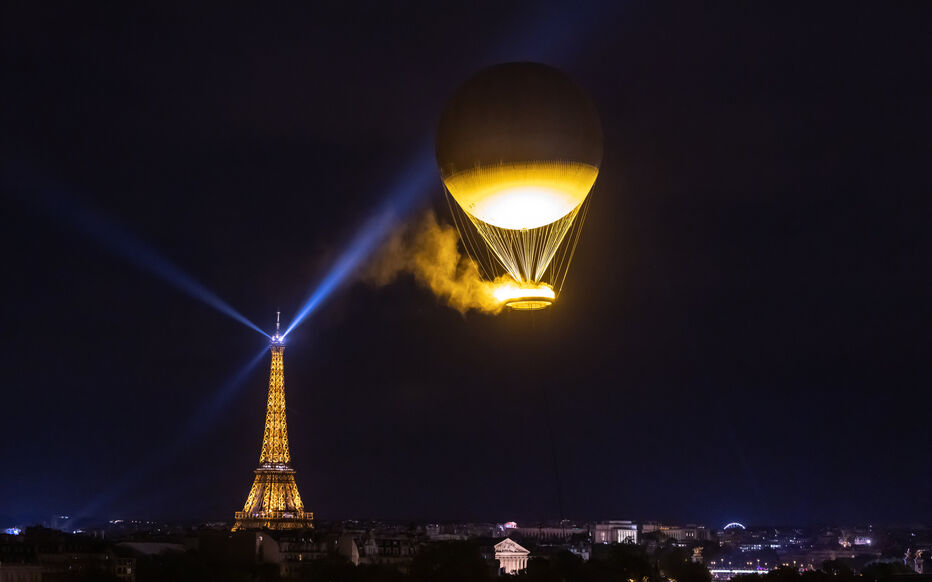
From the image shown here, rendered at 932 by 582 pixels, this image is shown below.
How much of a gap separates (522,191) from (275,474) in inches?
3555

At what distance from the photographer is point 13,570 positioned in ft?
271

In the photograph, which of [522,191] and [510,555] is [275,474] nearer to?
[510,555]

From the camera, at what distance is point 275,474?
12556 cm

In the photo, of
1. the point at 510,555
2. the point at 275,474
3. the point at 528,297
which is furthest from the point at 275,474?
the point at 528,297

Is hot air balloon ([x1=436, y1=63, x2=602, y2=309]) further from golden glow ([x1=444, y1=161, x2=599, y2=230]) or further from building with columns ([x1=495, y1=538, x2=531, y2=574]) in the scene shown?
building with columns ([x1=495, y1=538, x2=531, y2=574])

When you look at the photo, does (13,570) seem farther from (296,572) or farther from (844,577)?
(844,577)

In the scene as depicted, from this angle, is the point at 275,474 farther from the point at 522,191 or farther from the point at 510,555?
the point at 522,191

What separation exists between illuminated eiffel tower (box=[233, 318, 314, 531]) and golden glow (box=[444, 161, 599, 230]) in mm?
86066

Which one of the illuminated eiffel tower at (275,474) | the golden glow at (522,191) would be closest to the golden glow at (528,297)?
the golden glow at (522,191)

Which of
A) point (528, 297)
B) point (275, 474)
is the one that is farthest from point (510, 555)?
point (528, 297)

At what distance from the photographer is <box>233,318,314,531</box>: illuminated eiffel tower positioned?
12469 centimetres

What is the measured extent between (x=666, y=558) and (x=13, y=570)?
6087 cm

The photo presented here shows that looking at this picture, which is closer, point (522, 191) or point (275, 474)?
point (522, 191)

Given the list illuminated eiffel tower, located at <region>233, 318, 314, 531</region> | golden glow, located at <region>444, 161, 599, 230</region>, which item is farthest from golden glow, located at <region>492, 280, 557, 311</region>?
illuminated eiffel tower, located at <region>233, 318, 314, 531</region>
